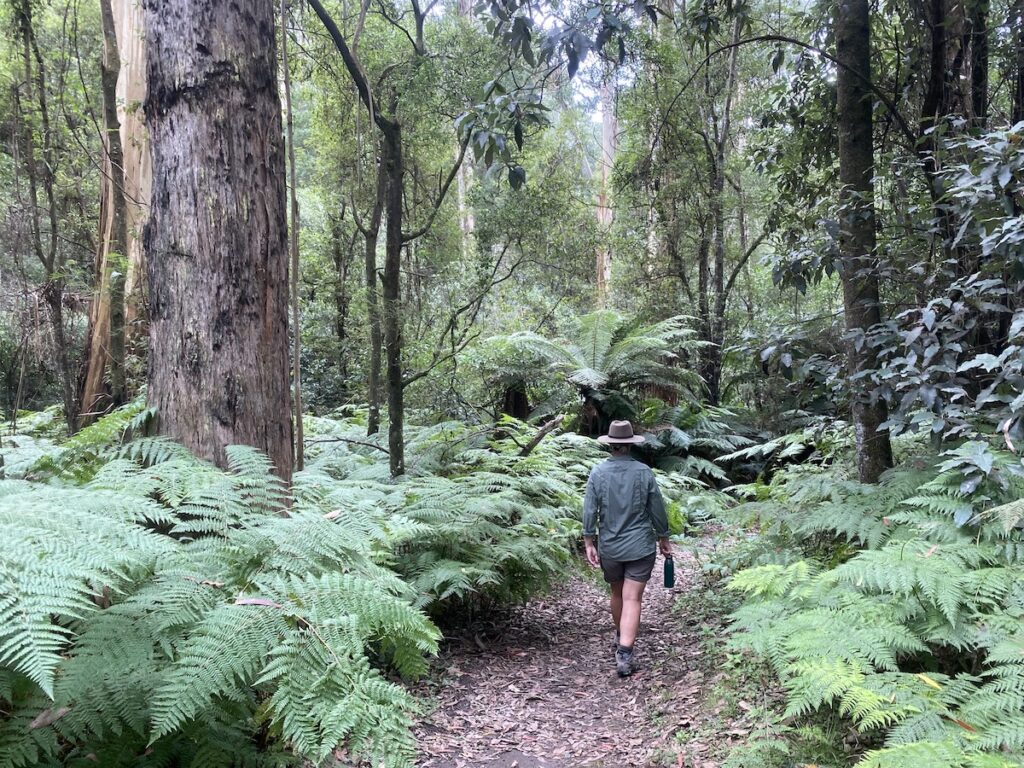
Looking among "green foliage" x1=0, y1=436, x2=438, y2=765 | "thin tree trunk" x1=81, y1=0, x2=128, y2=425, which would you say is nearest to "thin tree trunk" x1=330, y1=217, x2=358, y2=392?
"thin tree trunk" x1=81, y1=0, x2=128, y2=425

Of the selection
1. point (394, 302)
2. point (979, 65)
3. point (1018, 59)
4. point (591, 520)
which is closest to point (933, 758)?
point (591, 520)

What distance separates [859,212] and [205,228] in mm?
4101

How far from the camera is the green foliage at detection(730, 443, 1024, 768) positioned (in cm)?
220

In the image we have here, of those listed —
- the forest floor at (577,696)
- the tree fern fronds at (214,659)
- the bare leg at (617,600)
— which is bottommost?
the forest floor at (577,696)

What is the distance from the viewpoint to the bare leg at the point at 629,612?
4207 mm

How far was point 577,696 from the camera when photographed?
12.8ft

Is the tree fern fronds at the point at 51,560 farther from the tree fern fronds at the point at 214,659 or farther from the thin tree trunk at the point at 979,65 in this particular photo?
the thin tree trunk at the point at 979,65

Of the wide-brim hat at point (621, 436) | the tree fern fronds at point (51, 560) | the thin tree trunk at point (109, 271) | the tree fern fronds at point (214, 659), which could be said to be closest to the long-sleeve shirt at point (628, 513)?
the wide-brim hat at point (621, 436)

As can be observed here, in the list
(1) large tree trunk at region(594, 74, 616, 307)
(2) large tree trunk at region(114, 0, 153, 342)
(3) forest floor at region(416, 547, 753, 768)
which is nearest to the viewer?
(3) forest floor at region(416, 547, 753, 768)

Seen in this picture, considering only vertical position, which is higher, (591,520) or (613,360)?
(613,360)

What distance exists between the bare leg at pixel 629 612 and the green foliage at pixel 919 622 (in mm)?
885

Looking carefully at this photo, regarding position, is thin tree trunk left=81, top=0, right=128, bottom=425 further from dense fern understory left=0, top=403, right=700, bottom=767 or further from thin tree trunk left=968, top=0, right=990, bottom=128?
thin tree trunk left=968, top=0, right=990, bottom=128

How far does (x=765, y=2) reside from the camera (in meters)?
Result: 12.1

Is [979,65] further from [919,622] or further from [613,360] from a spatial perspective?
[613,360]
